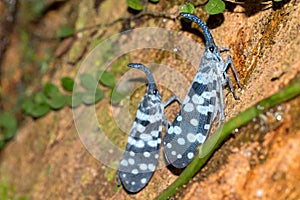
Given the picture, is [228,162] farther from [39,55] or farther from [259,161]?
[39,55]

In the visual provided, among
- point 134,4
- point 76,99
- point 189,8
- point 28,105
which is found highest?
point 189,8

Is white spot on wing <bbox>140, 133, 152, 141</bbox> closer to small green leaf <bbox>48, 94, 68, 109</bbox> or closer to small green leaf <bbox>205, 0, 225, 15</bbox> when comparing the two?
small green leaf <bbox>205, 0, 225, 15</bbox>

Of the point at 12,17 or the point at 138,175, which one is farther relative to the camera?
the point at 12,17

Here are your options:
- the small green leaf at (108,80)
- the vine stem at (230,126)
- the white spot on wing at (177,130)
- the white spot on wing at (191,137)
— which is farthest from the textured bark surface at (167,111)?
the white spot on wing at (177,130)

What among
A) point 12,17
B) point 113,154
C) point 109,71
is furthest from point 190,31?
point 12,17

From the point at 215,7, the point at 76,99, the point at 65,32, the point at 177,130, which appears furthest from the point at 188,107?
the point at 65,32

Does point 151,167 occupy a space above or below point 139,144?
below

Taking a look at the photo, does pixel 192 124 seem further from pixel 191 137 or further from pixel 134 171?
pixel 134 171

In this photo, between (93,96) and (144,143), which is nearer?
(144,143)

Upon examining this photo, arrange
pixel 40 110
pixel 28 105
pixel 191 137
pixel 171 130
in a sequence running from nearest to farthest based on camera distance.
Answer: pixel 191 137, pixel 171 130, pixel 40 110, pixel 28 105
